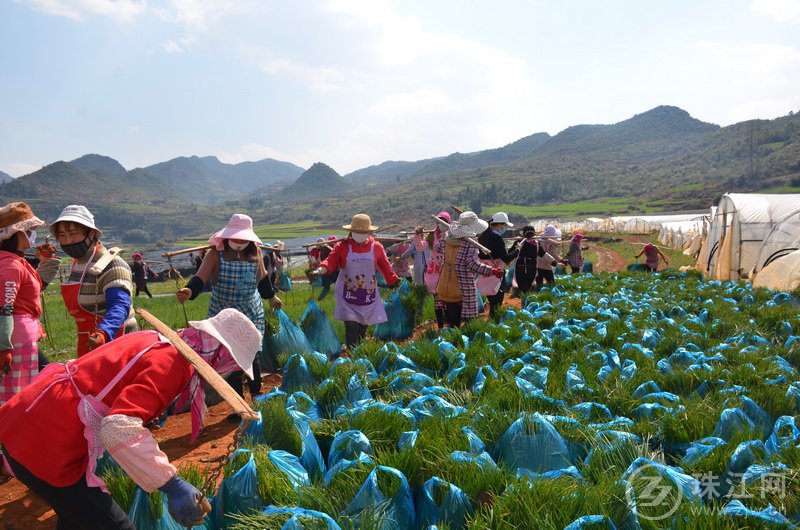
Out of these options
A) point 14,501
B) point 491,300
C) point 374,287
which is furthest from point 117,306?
point 491,300

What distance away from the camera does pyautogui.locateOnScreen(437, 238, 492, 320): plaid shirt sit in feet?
18.1

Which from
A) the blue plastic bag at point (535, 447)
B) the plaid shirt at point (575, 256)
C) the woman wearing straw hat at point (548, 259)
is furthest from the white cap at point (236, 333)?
the plaid shirt at point (575, 256)

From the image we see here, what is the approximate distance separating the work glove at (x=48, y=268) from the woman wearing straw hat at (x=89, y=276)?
1487 mm

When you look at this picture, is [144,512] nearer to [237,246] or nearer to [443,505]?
[443,505]

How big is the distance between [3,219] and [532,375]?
3.72m

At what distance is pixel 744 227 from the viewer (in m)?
12.9

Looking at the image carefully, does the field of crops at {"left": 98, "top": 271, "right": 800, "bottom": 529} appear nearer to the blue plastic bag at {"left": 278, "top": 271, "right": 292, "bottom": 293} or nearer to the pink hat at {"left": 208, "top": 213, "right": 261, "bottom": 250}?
the pink hat at {"left": 208, "top": 213, "right": 261, "bottom": 250}

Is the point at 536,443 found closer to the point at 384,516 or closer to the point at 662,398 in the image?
the point at 384,516

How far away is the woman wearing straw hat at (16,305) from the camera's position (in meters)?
3.09

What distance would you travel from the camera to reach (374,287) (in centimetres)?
550

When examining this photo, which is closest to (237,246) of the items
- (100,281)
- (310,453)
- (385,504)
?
(100,281)

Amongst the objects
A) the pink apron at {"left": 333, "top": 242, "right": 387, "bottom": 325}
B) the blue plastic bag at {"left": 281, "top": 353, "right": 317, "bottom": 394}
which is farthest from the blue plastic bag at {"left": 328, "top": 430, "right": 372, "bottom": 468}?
the pink apron at {"left": 333, "top": 242, "right": 387, "bottom": 325}

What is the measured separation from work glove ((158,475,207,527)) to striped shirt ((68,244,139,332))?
5.61 feet

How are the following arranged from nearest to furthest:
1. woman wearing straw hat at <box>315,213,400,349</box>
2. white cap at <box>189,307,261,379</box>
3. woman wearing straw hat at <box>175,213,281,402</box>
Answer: white cap at <box>189,307,261,379</box> < woman wearing straw hat at <box>175,213,281,402</box> < woman wearing straw hat at <box>315,213,400,349</box>
